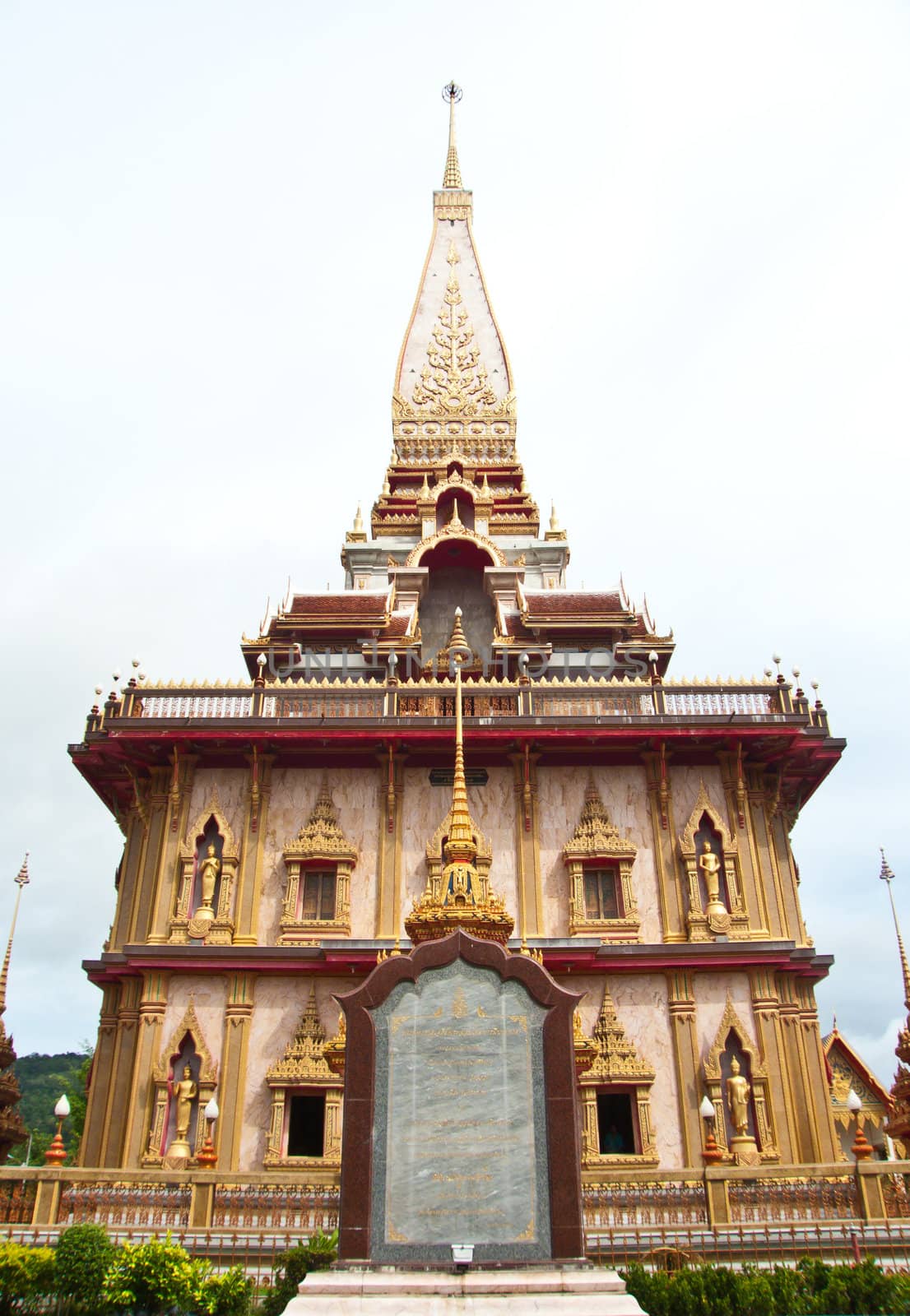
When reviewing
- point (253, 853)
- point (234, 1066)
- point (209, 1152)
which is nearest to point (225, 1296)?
point (209, 1152)

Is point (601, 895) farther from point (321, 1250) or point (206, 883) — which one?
point (321, 1250)

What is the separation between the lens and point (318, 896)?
20328mm

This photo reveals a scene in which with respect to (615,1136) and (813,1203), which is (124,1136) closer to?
(615,1136)

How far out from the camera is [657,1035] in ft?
62.4

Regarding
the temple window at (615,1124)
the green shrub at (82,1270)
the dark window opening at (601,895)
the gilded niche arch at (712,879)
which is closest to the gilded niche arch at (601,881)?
the dark window opening at (601,895)

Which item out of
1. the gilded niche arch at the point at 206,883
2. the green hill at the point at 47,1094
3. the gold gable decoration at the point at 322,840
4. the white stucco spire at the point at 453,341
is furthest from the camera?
the green hill at the point at 47,1094

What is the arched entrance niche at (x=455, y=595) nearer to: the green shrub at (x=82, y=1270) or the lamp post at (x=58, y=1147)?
the lamp post at (x=58, y=1147)

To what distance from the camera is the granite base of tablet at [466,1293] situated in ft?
28.5

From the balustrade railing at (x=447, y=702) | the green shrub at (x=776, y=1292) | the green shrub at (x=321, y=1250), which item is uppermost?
the balustrade railing at (x=447, y=702)

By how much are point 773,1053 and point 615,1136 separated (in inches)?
124

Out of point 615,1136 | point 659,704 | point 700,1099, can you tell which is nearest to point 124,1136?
point 615,1136

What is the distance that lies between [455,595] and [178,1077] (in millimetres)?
14988

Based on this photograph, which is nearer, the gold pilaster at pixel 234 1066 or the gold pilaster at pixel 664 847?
the gold pilaster at pixel 234 1066

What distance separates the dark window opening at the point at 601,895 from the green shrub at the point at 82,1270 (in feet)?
36.6
